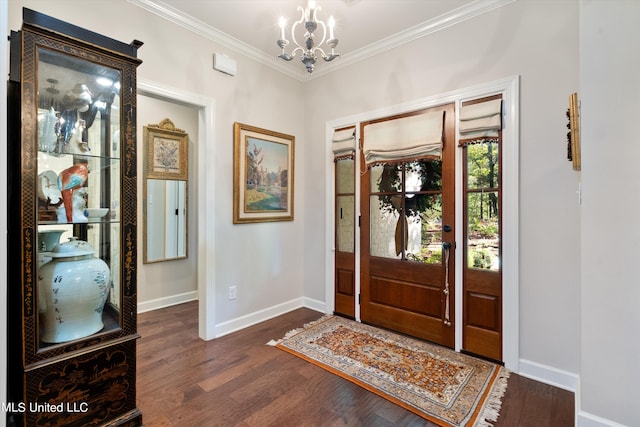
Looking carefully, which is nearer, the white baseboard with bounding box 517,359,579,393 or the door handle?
the white baseboard with bounding box 517,359,579,393

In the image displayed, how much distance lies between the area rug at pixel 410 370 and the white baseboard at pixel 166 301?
1.77 meters

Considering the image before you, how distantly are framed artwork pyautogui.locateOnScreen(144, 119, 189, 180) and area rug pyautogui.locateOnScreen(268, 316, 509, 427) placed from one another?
2440 millimetres

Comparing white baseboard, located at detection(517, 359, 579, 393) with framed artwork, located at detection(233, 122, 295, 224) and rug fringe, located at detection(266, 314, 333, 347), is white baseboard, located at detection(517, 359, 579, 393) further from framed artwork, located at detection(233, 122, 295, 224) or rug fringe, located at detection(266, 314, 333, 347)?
framed artwork, located at detection(233, 122, 295, 224)

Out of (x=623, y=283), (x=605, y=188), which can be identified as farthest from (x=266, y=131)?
(x=623, y=283)

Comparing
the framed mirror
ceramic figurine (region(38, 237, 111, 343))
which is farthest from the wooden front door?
the framed mirror

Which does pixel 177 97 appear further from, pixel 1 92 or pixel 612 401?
pixel 612 401

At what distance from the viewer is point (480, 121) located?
93.0 inches

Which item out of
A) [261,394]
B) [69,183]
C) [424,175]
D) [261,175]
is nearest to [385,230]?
[424,175]

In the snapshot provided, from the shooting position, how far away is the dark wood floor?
1.76m

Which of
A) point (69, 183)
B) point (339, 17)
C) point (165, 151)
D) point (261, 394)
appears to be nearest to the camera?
point (69, 183)

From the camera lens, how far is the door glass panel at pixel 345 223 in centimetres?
327

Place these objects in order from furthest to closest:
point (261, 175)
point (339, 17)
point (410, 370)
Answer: point (261, 175) < point (339, 17) < point (410, 370)

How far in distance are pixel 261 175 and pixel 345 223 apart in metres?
1.03

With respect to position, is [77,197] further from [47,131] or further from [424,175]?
[424,175]
